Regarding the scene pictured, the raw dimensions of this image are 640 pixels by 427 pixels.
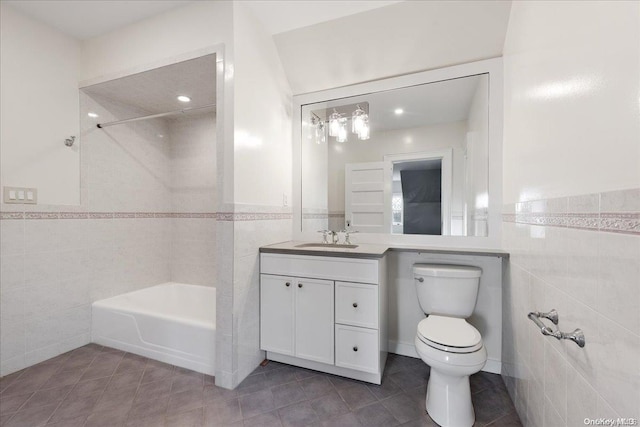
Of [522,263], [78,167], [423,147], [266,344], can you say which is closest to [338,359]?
[266,344]

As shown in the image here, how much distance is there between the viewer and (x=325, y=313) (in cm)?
183

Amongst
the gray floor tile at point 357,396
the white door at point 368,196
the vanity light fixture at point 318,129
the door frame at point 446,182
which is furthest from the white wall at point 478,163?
the gray floor tile at point 357,396

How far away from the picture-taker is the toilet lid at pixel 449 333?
1.40m

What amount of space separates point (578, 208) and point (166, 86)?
2.77 m

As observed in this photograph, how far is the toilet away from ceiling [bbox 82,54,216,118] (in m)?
2.25

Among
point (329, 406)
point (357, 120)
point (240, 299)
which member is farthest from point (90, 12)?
point (329, 406)

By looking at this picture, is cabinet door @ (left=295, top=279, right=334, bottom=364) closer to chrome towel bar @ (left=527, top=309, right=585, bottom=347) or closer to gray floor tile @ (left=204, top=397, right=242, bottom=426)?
gray floor tile @ (left=204, top=397, right=242, bottom=426)

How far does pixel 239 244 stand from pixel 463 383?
1.56m

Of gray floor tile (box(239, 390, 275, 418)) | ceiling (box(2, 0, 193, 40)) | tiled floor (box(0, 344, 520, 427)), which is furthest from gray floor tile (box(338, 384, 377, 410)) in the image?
ceiling (box(2, 0, 193, 40))

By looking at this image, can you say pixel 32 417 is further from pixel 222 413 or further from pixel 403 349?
pixel 403 349

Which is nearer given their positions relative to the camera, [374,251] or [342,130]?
[374,251]

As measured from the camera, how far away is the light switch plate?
181 centimetres

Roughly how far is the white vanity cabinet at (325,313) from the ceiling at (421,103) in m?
1.20

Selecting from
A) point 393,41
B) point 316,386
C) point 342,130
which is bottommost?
point 316,386
